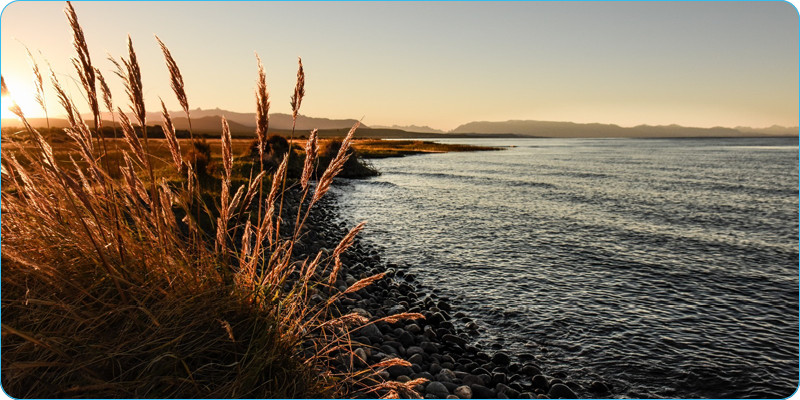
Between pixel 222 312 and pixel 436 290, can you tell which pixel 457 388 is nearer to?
pixel 222 312

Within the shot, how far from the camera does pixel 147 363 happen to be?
2.95 meters

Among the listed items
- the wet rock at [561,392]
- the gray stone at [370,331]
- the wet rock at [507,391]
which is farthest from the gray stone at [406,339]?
the wet rock at [561,392]

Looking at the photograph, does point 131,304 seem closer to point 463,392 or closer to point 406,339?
point 463,392

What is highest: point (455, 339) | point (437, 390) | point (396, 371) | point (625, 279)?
point (396, 371)

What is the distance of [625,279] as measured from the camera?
1111 centimetres

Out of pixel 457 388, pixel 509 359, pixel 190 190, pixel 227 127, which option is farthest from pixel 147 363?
pixel 509 359

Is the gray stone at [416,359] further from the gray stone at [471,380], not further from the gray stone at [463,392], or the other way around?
the gray stone at [463,392]

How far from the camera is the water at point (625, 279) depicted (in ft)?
23.1

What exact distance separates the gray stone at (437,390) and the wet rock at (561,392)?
1.78 meters

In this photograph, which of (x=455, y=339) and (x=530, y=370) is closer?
(x=530, y=370)

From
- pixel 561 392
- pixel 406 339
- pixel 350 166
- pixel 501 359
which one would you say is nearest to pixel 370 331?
pixel 406 339

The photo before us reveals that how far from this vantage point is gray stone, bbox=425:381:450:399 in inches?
212

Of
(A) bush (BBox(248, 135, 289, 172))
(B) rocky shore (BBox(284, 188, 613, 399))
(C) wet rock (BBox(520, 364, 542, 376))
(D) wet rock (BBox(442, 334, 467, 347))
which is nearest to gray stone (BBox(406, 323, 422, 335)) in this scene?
(B) rocky shore (BBox(284, 188, 613, 399))

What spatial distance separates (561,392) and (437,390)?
2.06 meters
